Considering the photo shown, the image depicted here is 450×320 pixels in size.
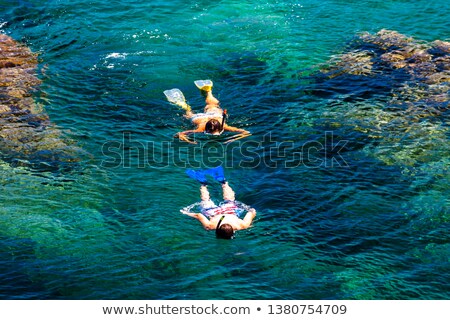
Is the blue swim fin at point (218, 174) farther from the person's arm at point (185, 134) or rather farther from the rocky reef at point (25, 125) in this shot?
the rocky reef at point (25, 125)

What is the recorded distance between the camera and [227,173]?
58.5ft

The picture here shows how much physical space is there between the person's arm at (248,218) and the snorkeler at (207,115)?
4.07 metres

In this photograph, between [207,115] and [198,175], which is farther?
[207,115]

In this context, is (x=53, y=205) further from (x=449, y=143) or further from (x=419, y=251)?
(x=449, y=143)

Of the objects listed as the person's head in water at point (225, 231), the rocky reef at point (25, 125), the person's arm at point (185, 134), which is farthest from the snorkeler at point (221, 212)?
the rocky reef at point (25, 125)

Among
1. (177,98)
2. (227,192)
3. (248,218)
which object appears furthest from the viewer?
(177,98)

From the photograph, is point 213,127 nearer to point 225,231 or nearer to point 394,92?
point 225,231

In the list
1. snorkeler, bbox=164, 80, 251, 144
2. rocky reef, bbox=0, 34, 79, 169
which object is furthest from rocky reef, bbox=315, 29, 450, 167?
rocky reef, bbox=0, 34, 79, 169

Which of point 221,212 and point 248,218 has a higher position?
point 221,212

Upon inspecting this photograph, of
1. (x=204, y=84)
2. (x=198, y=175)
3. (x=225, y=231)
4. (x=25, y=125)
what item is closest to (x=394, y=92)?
(x=204, y=84)

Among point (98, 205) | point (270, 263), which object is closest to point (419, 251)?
point (270, 263)

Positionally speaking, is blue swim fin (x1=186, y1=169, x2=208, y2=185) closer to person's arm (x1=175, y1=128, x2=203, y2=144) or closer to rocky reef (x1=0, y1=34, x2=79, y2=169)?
person's arm (x1=175, y1=128, x2=203, y2=144)

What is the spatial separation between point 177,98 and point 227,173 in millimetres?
4543

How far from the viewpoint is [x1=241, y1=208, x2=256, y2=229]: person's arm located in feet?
50.4
